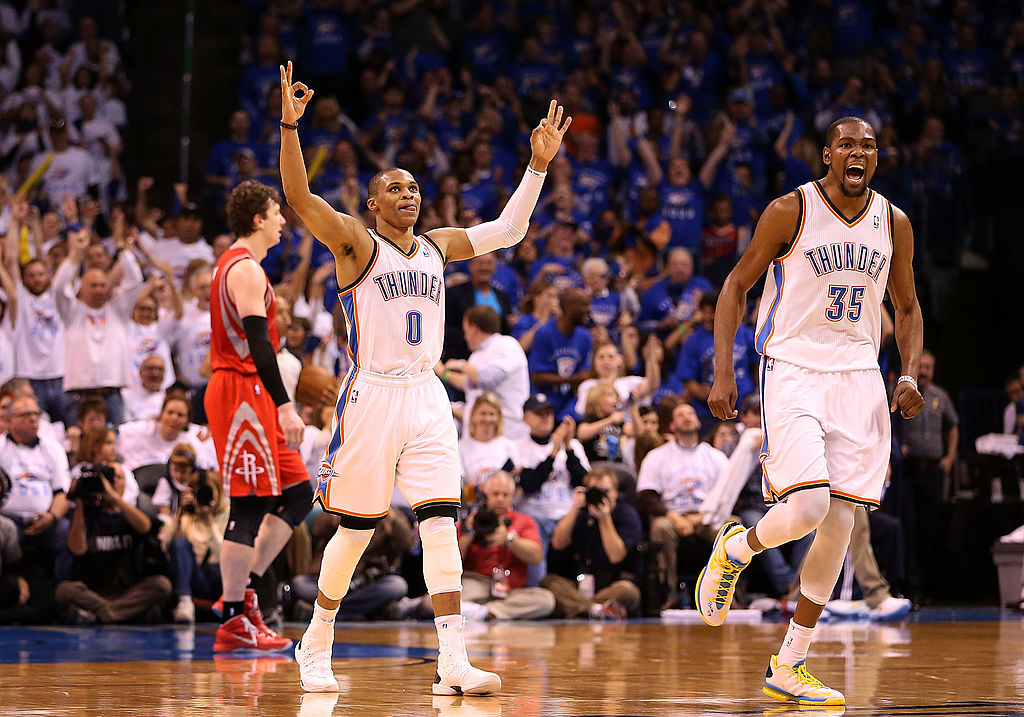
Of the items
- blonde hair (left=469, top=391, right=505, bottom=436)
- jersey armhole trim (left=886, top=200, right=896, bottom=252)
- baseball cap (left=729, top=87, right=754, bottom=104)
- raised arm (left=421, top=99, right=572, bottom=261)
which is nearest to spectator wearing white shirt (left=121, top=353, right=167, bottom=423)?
→ blonde hair (left=469, top=391, right=505, bottom=436)

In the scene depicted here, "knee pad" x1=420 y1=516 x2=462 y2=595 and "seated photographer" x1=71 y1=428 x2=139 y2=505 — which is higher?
"seated photographer" x1=71 y1=428 x2=139 y2=505

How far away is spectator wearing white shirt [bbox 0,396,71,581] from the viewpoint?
35.0 ft

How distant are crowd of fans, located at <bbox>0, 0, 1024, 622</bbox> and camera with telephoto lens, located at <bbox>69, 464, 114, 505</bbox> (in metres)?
0.03

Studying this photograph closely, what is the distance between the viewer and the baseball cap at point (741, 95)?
17.9m

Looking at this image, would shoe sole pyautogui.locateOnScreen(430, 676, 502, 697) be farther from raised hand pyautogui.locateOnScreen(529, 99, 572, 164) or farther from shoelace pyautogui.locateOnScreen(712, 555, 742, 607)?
raised hand pyautogui.locateOnScreen(529, 99, 572, 164)

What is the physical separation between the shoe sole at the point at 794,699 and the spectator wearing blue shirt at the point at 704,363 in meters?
7.64

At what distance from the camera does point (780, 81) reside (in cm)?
1866

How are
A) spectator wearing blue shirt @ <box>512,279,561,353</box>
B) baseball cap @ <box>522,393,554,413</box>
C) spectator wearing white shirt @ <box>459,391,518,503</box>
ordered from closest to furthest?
1. spectator wearing white shirt @ <box>459,391,518,503</box>
2. baseball cap @ <box>522,393,554,413</box>
3. spectator wearing blue shirt @ <box>512,279,561,353</box>

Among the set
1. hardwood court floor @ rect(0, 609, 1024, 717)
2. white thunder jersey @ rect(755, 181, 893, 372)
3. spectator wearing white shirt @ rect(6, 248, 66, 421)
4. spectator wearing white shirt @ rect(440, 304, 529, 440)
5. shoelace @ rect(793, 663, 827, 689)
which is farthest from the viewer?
spectator wearing white shirt @ rect(6, 248, 66, 421)

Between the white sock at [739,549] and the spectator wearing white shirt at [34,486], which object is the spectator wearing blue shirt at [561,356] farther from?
the white sock at [739,549]

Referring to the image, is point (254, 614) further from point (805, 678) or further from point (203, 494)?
point (805, 678)

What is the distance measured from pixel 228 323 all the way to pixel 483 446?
4087 millimetres

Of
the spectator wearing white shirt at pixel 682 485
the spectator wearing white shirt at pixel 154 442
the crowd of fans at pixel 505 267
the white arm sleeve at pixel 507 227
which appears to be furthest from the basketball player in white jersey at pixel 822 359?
the spectator wearing white shirt at pixel 154 442

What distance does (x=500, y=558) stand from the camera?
440 inches
